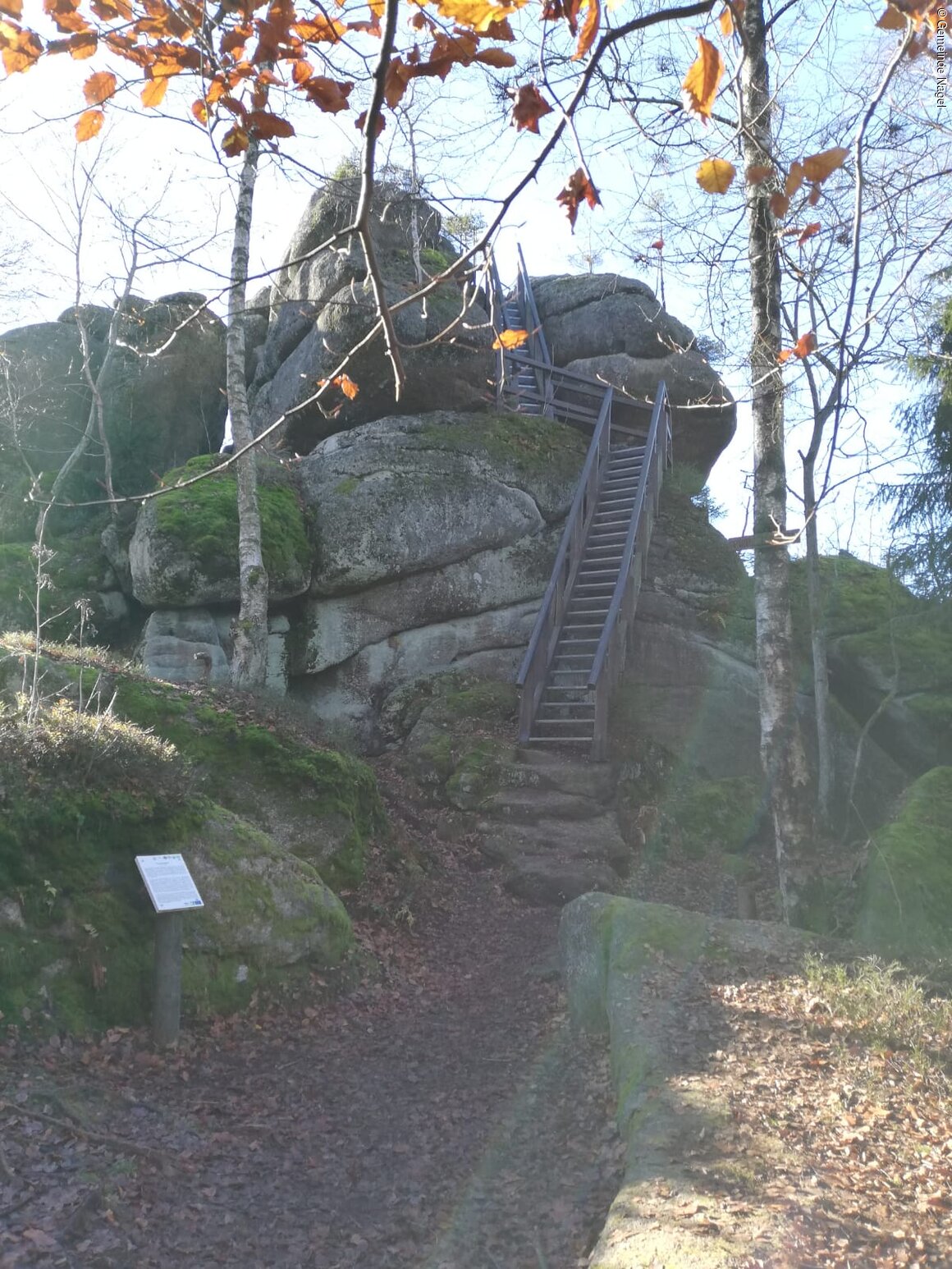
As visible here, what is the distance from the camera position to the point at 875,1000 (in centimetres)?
580

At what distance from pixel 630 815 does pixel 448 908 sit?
3132 mm

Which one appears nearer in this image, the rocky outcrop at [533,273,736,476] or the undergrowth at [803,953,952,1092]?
the undergrowth at [803,953,952,1092]

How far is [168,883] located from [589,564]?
389 inches

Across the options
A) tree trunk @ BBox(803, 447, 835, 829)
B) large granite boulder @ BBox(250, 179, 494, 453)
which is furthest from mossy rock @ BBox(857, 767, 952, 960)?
large granite boulder @ BBox(250, 179, 494, 453)

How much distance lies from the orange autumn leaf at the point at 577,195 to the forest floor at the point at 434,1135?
3756 mm

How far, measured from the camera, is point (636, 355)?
65.8 ft

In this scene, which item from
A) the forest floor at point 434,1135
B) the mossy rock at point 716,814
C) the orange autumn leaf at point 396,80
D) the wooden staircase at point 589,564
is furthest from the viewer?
the wooden staircase at point 589,564

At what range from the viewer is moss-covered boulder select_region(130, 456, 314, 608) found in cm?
1312

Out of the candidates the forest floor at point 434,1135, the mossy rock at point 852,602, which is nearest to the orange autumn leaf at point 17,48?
the forest floor at point 434,1135

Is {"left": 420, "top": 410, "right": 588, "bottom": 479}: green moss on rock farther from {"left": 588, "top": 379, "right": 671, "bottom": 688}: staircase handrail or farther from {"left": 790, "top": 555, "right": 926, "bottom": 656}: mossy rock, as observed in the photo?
{"left": 790, "top": 555, "right": 926, "bottom": 656}: mossy rock

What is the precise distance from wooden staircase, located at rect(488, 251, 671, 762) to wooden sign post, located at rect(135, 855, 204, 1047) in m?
6.77

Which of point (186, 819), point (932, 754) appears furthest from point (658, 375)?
point (186, 819)

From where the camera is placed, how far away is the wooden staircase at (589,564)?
1248 cm

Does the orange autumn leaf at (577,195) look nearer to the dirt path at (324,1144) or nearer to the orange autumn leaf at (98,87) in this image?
the orange autumn leaf at (98,87)
